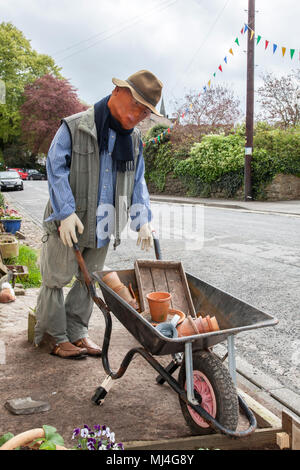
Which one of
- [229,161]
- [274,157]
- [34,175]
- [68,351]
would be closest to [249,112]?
[274,157]

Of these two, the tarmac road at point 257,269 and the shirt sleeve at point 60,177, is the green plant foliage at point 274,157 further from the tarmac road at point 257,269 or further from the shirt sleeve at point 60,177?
the shirt sleeve at point 60,177

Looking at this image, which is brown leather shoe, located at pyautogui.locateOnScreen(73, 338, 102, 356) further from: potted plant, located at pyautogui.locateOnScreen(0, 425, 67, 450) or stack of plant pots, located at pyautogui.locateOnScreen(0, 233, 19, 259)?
stack of plant pots, located at pyautogui.locateOnScreen(0, 233, 19, 259)

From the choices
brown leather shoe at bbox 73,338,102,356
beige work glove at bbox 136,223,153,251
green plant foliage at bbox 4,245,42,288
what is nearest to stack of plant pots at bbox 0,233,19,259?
green plant foliage at bbox 4,245,42,288

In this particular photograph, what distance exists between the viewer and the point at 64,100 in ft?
143

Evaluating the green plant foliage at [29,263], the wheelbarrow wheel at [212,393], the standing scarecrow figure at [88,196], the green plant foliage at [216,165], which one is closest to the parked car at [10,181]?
the green plant foliage at [216,165]

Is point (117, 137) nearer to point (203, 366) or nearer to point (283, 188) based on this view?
point (203, 366)

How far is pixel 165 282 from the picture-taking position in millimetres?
3059

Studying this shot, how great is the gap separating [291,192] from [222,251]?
38.5 ft

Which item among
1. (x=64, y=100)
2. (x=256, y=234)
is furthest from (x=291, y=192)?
(x=64, y=100)

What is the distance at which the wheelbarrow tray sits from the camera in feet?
7.13

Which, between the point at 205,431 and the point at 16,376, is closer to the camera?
the point at 205,431

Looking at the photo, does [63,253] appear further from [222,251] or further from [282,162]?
[282,162]

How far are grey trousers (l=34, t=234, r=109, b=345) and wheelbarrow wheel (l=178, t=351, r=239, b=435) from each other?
1219 mm

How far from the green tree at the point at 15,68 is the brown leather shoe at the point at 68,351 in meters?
40.4
